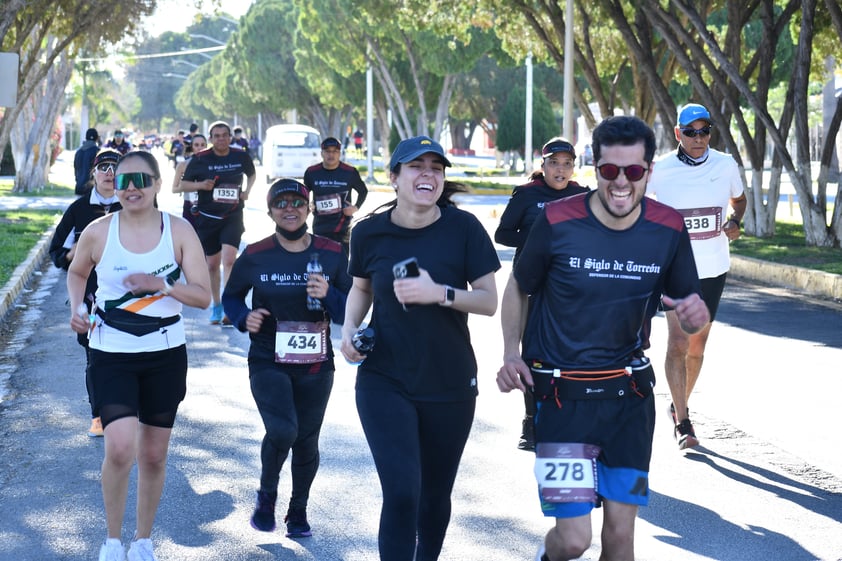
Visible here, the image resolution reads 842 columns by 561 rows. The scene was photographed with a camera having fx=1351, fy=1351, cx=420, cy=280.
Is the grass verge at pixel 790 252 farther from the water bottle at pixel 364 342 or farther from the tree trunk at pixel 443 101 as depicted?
the tree trunk at pixel 443 101

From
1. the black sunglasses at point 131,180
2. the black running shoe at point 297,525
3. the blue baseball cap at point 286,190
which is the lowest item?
the black running shoe at point 297,525

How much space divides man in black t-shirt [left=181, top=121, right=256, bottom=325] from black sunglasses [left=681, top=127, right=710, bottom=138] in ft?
20.4

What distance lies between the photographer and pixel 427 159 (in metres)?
4.96

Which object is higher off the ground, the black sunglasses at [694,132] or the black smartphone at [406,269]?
the black sunglasses at [694,132]

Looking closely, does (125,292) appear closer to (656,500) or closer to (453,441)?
(453,441)

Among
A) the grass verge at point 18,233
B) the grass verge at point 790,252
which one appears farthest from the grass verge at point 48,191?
the grass verge at point 790,252

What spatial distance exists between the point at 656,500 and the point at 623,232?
265 cm

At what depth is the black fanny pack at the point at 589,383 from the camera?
183 inches

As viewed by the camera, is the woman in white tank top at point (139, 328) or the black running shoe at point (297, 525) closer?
the woman in white tank top at point (139, 328)

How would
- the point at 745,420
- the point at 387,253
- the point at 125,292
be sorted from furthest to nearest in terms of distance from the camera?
the point at 745,420, the point at 125,292, the point at 387,253

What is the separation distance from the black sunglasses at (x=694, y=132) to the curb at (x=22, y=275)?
827 cm

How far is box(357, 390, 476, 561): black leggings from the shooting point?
185 inches

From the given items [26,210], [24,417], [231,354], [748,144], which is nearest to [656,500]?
[24,417]

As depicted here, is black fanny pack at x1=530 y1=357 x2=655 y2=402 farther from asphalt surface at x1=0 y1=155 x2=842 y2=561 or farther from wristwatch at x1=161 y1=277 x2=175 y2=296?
wristwatch at x1=161 y1=277 x2=175 y2=296
